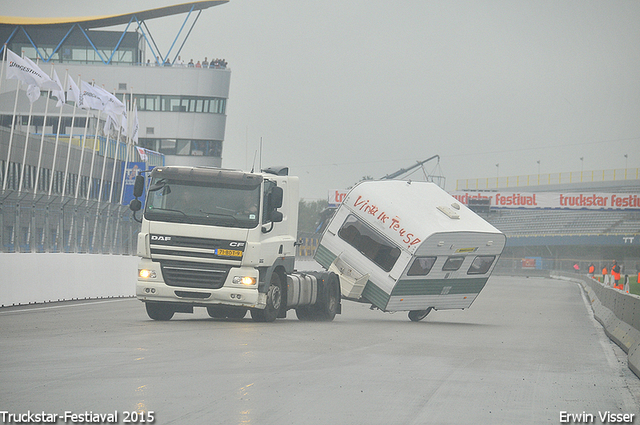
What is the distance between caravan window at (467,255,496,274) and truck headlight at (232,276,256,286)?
255 inches

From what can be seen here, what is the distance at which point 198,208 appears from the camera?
15758 mm

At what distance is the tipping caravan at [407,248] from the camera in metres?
19.2

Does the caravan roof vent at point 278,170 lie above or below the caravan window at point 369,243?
above

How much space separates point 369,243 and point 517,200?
74856 millimetres

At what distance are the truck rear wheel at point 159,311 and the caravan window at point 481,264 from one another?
7051mm

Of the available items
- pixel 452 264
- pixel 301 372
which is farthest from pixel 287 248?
pixel 301 372

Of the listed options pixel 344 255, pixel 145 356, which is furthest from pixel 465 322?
pixel 145 356

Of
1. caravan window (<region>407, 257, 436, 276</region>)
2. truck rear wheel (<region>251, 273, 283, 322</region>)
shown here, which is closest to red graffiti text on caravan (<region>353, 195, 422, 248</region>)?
caravan window (<region>407, 257, 436, 276</region>)

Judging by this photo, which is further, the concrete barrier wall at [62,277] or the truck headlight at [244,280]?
the concrete barrier wall at [62,277]

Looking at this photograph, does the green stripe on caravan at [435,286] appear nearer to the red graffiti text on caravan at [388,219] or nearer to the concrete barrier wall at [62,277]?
the red graffiti text on caravan at [388,219]

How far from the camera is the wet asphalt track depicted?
7531mm

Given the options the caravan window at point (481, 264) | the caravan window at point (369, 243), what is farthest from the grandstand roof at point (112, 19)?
the caravan window at point (481, 264)

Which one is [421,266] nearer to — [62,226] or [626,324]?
[626,324]

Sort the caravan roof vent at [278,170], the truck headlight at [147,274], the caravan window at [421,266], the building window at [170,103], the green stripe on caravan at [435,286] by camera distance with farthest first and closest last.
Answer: the building window at [170,103], the green stripe on caravan at [435,286], the caravan window at [421,266], the caravan roof vent at [278,170], the truck headlight at [147,274]
